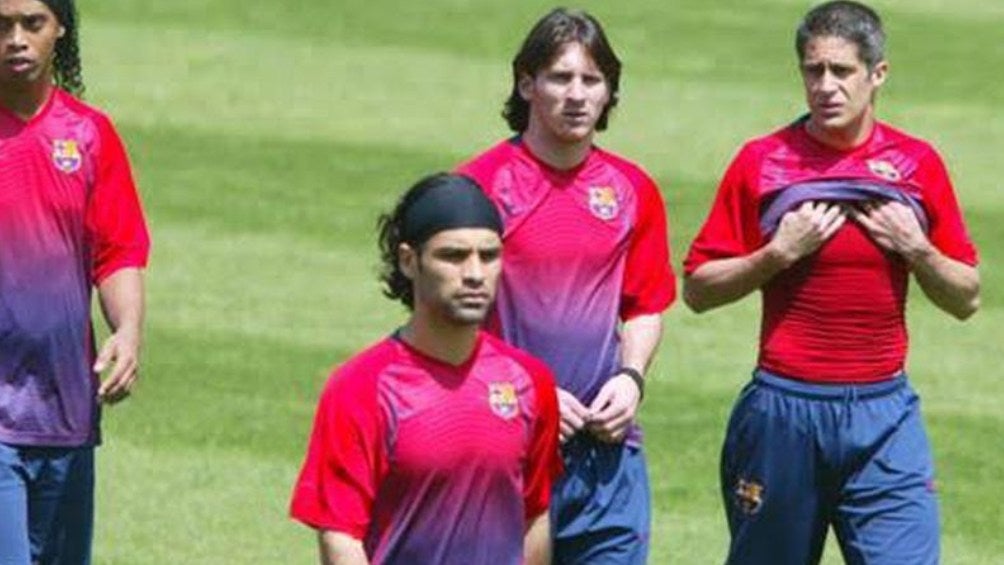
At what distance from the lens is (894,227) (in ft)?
33.5

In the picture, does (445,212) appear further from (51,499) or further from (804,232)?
(51,499)

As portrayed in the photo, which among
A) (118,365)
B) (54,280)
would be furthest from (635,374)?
(54,280)

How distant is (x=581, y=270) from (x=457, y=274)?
1.55 m

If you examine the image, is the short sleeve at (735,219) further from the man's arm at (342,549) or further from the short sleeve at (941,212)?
the man's arm at (342,549)

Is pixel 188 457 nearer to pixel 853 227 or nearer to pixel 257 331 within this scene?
pixel 257 331

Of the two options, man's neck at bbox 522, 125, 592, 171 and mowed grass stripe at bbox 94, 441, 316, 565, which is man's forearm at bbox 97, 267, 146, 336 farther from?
mowed grass stripe at bbox 94, 441, 316, 565

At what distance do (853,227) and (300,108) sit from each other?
1151cm

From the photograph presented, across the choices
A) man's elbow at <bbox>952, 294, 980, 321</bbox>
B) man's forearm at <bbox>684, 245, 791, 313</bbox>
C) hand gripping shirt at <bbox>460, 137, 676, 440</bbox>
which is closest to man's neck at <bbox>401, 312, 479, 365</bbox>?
hand gripping shirt at <bbox>460, 137, 676, 440</bbox>

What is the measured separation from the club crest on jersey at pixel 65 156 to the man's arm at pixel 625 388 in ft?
5.93

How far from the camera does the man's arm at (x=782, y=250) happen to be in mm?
10203

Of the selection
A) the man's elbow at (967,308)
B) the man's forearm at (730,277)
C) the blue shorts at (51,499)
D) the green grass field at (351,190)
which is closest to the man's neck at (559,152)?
the man's forearm at (730,277)

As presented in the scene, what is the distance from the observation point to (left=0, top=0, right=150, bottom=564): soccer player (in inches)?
392

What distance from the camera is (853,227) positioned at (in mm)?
10297

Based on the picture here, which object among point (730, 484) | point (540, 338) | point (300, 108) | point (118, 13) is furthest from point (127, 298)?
point (118, 13)
